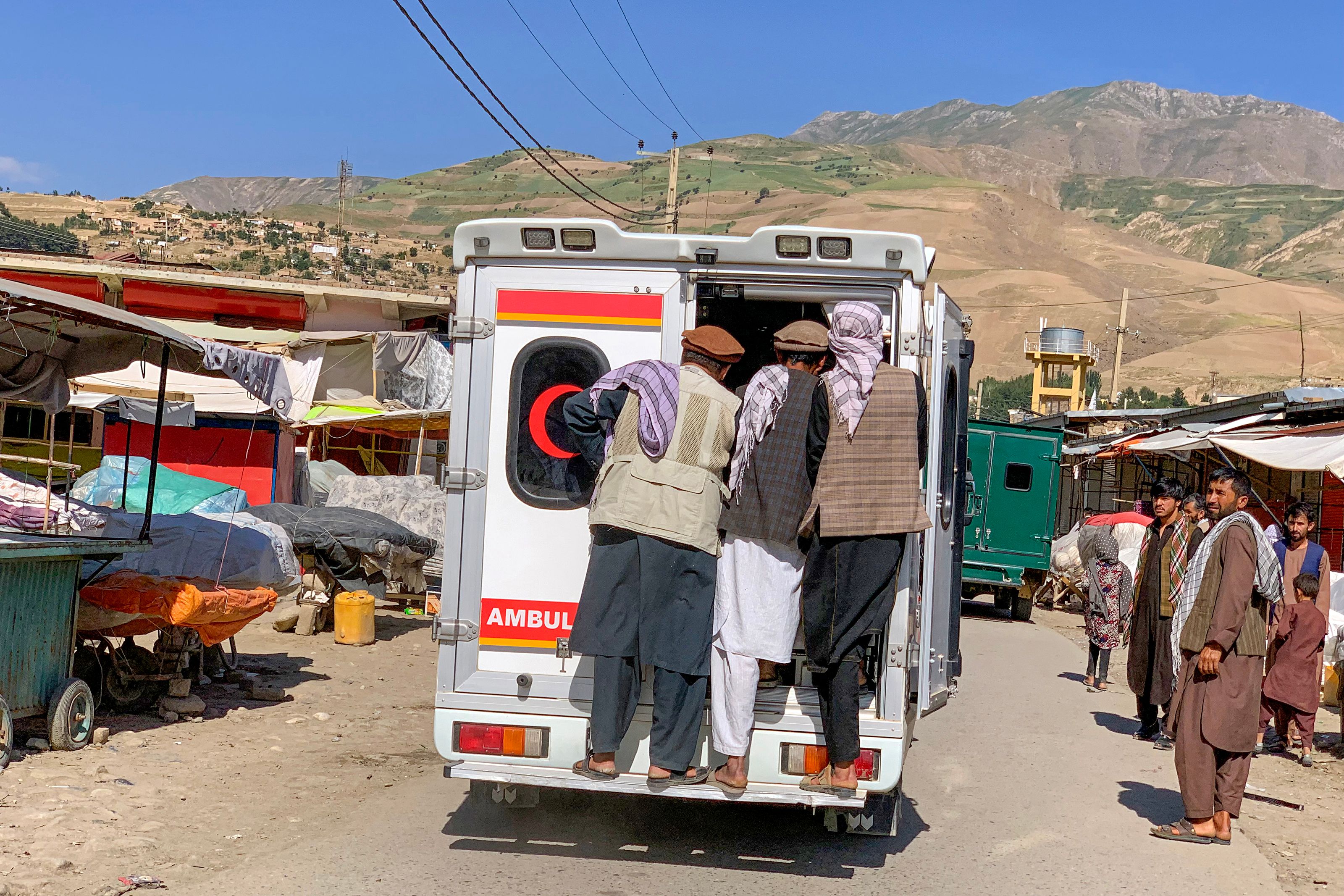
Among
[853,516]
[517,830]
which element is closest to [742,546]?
[853,516]

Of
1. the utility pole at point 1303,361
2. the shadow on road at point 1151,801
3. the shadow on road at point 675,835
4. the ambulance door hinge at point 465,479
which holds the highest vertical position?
the utility pole at point 1303,361

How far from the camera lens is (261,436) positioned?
859 inches

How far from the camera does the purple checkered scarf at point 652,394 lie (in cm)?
577

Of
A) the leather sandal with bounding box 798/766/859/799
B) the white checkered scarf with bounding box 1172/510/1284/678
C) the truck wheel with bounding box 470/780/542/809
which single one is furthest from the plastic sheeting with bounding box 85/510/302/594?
the white checkered scarf with bounding box 1172/510/1284/678

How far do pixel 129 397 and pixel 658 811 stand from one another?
609 inches

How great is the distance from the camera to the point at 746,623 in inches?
227

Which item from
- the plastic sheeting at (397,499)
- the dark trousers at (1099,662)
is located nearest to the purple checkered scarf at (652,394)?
the dark trousers at (1099,662)

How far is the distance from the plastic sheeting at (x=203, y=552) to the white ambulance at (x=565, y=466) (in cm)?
387

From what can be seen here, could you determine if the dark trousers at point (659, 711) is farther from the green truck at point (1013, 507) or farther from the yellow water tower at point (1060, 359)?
the yellow water tower at point (1060, 359)

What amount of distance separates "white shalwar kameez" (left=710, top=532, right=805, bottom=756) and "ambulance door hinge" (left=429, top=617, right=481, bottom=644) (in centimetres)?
113

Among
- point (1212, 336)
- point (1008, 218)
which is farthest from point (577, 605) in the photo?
point (1008, 218)

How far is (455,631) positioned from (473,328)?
1.41m

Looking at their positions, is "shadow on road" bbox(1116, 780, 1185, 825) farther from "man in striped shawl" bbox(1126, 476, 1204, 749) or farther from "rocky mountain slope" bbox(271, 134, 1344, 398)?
"rocky mountain slope" bbox(271, 134, 1344, 398)

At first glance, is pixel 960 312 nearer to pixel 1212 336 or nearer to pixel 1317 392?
pixel 1317 392
